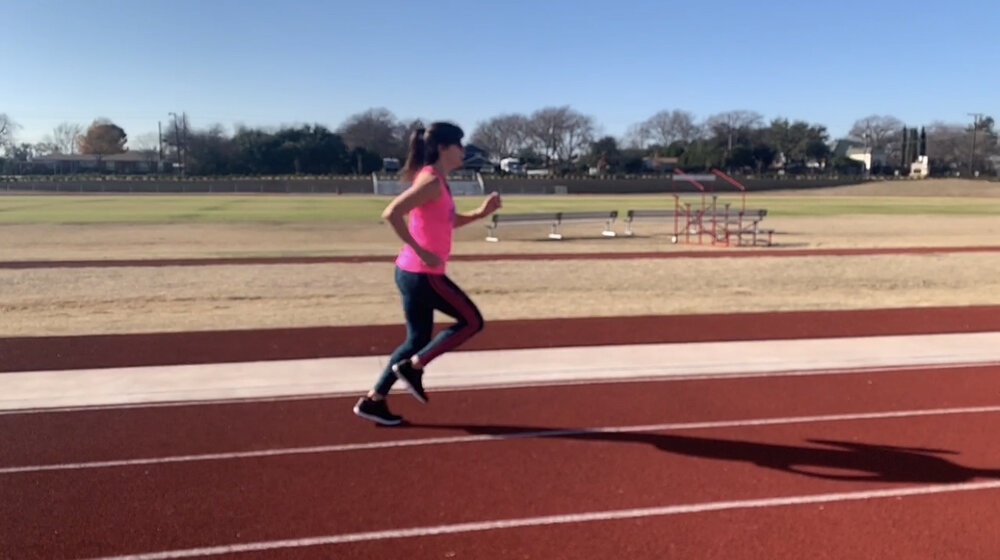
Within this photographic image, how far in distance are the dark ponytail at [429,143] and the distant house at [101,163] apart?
121652 millimetres

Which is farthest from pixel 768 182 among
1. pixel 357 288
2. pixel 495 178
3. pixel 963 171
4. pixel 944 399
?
pixel 944 399

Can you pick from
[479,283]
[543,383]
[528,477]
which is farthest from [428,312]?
[479,283]

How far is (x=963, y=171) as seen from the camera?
4921 inches

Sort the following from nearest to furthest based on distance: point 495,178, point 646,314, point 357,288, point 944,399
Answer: point 944,399 → point 646,314 → point 357,288 → point 495,178

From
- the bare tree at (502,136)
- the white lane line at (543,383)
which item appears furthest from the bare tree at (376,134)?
the white lane line at (543,383)

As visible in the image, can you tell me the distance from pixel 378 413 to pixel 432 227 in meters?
1.50

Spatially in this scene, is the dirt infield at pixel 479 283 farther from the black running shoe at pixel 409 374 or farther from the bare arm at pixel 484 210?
the bare arm at pixel 484 210

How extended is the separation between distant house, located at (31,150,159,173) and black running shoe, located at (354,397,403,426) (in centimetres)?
12142

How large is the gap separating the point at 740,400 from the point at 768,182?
301 ft

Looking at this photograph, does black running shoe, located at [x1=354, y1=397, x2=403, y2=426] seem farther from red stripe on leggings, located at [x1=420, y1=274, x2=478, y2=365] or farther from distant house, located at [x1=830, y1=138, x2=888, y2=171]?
distant house, located at [x1=830, y1=138, x2=888, y2=171]

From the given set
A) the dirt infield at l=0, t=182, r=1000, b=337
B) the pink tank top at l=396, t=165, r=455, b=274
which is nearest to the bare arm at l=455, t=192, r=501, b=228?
the pink tank top at l=396, t=165, r=455, b=274

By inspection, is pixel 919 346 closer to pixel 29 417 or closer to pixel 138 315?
pixel 29 417

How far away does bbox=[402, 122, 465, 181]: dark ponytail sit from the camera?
242 inches

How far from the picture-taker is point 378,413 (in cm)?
657
